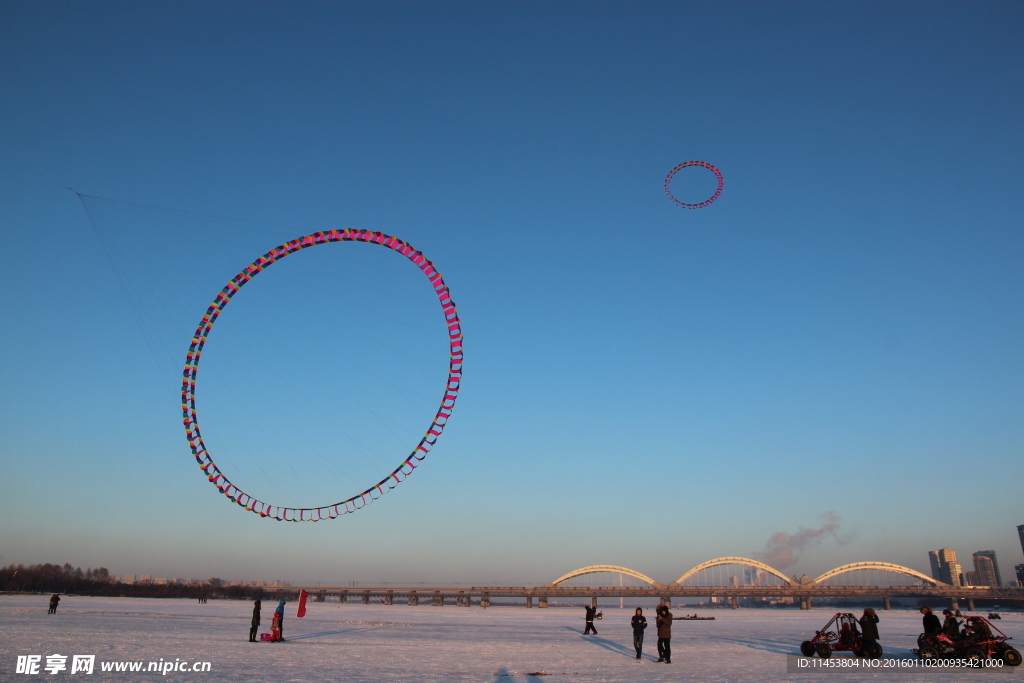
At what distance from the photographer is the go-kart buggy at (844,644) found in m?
24.4

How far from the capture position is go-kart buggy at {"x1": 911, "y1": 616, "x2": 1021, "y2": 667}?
22562 mm

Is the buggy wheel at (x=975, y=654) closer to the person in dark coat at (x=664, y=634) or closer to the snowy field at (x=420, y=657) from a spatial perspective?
the snowy field at (x=420, y=657)

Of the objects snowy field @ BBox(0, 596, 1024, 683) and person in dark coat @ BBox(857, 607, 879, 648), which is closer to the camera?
snowy field @ BBox(0, 596, 1024, 683)

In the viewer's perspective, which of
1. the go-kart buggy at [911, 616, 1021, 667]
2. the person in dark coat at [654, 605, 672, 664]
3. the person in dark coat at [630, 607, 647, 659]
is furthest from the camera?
the person in dark coat at [630, 607, 647, 659]

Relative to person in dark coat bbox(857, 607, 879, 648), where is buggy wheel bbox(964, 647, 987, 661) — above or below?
below

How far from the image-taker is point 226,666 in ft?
68.9

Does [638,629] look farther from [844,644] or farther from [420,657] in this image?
[420,657]

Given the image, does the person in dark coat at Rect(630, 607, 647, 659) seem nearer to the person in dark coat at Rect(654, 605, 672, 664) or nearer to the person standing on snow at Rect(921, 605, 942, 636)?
the person in dark coat at Rect(654, 605, 672, 664)

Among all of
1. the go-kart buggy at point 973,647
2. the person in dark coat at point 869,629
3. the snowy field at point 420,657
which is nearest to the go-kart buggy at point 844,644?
the person in dark coat at point 869,629

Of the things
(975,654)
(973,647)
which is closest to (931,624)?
(973,647)

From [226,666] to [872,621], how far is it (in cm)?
2304

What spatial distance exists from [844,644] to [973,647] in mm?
4129

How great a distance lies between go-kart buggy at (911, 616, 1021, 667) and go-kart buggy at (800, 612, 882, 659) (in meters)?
1.61

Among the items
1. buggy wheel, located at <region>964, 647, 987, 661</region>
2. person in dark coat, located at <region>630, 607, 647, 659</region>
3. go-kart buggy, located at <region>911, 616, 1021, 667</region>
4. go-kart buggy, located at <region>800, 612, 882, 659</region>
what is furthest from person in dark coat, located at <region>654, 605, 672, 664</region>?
buggy wheel, located at <region>964, 647, 987, 661</region>
